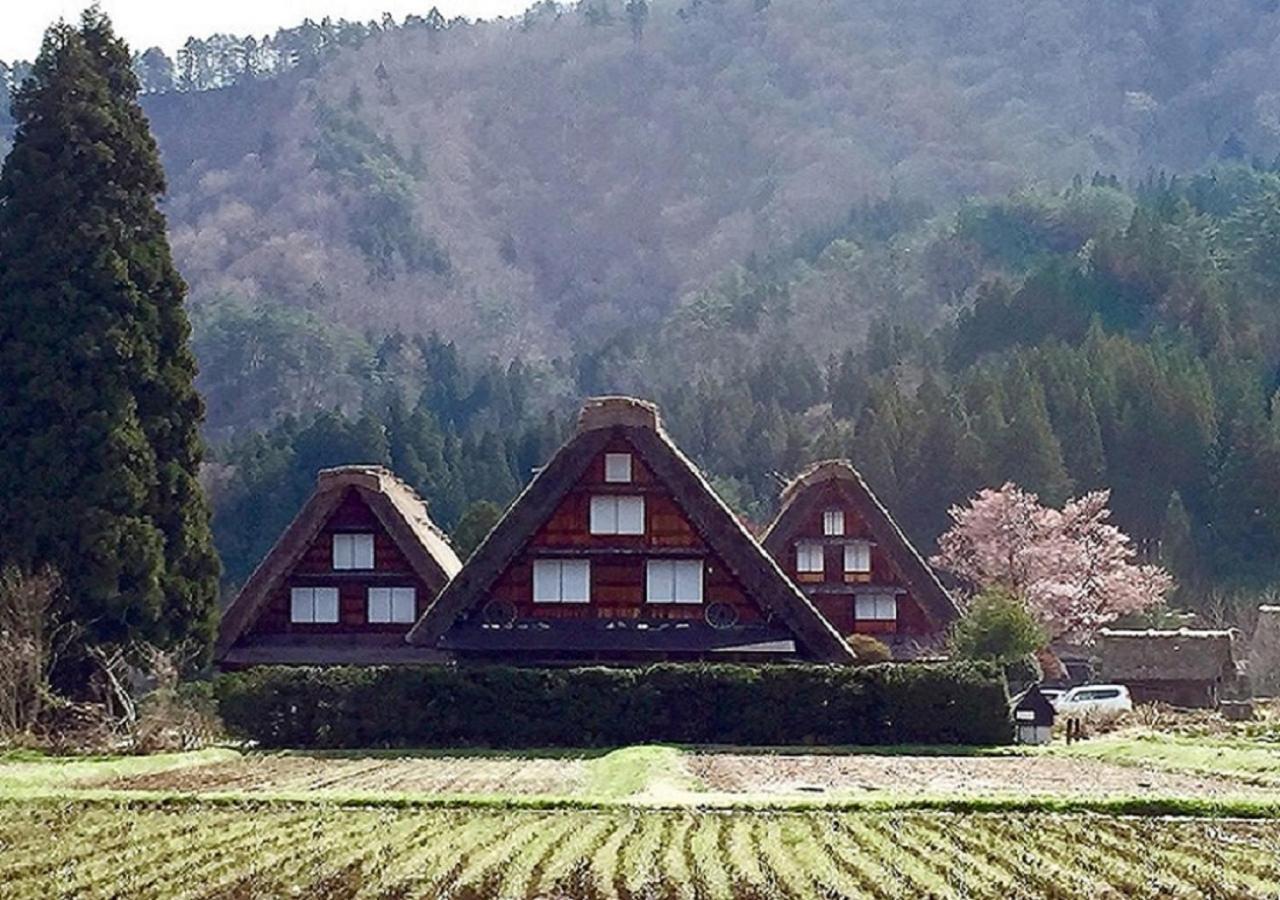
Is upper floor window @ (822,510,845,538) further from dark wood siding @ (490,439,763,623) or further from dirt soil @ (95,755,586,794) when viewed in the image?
dirt soil @ (95,755,586,794)

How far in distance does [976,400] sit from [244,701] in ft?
165

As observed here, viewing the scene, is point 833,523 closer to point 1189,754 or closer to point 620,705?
point 620,705

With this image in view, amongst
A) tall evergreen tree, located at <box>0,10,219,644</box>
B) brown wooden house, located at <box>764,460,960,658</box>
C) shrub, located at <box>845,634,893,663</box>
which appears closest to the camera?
tall evergreen tree, located at <box>0,10,219,644</box>

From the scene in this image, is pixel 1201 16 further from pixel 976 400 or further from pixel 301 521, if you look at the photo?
pixel 301 521

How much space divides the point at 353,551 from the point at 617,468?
31.2 ft

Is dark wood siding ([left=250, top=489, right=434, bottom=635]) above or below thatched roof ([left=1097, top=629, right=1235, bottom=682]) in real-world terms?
above

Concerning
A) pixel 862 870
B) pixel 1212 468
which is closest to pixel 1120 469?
pixel 1212 468

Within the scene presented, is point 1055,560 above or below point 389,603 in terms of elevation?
above

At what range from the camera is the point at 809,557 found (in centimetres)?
5147

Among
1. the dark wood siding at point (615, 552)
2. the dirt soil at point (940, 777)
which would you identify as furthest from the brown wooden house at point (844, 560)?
the dirt soil at point (940, 777)

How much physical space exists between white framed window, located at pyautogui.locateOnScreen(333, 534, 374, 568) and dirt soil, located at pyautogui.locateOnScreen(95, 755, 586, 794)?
47.7ft

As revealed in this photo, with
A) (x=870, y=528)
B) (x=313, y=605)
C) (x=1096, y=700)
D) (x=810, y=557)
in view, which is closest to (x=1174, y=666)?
(x=1096, y=700)

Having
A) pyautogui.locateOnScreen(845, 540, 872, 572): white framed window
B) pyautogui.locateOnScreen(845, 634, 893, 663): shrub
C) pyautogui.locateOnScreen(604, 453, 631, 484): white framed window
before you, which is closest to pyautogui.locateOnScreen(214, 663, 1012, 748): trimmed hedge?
pyautogui.locateOnScreen(604, 453, 631, 484): white framed window

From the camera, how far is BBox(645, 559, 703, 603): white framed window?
35.7 m
